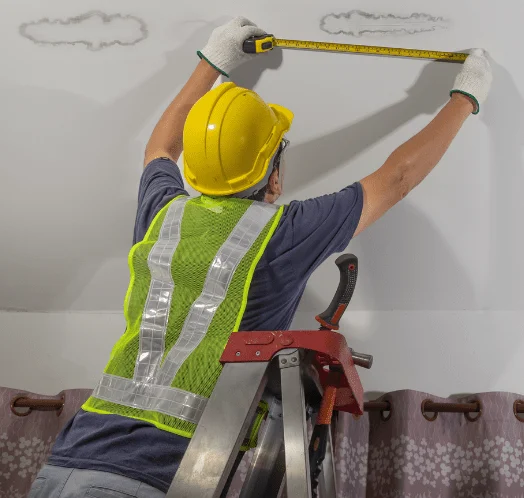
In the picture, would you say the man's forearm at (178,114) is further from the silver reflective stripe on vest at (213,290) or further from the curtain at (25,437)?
the curtain at (25,437)

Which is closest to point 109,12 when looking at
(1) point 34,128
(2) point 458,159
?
(1) point 34,128

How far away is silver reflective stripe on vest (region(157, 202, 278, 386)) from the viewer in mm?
1523

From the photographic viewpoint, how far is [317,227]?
64.6 inches

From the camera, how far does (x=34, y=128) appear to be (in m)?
2.22

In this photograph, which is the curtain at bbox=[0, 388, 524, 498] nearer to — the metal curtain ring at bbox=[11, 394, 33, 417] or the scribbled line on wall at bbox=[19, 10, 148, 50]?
the metal curtain ring at bbox=[11, 394, 33, 417]

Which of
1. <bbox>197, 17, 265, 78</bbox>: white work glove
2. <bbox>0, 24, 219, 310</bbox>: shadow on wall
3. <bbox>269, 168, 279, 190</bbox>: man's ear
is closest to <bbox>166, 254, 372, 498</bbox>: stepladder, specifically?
<bbox>269, 168, 279, 190</bbox>: man's ear

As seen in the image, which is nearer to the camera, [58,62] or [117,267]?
[58,62]

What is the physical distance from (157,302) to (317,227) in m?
0.40

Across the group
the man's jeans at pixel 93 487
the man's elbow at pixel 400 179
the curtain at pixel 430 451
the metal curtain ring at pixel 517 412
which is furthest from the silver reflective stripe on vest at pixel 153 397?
the metal curtain ring at pixel 517 412

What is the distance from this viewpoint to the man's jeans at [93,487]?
54.6 inches

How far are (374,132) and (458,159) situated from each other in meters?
0.26

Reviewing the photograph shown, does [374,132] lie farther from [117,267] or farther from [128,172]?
[117,267]

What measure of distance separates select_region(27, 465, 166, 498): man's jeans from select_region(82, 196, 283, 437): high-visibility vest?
0.12 meters

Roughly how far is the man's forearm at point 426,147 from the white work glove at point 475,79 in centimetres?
3
